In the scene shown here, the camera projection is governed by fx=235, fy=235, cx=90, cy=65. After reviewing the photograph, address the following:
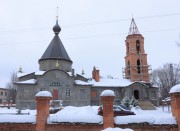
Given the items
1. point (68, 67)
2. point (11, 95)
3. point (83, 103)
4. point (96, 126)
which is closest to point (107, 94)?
point (96, 126)

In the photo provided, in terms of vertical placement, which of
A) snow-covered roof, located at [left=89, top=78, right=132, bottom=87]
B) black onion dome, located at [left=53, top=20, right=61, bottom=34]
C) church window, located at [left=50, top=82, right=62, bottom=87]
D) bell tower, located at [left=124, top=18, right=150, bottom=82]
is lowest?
church window, located at [left=50, top=82, right=62, bottom=87]

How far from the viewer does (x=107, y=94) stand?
9.40m

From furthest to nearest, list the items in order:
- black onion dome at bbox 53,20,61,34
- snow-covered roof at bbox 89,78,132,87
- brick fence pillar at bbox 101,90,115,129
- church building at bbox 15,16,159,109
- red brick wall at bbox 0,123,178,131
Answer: black onion dome at bbox 53,20,61,34 < snow-covered roof at bbox 89,78,132,87 < church building at bbox 15,16,159,109 < brick fence pillar at bbox 101,90,115,129 < red brick wall at bbox 0,123,178,131

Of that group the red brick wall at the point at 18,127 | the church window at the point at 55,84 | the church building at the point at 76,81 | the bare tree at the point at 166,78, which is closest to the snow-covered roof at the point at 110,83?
the church building at the point at 76,81

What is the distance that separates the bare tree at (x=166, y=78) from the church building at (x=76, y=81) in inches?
222

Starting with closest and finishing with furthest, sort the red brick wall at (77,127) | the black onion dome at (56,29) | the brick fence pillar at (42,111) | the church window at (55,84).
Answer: the red brick wall at (77,127) → the brick fence pillar at (42,111) → the church window at (55,84) → the black onion dome at (56,29)

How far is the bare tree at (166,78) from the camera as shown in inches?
1735

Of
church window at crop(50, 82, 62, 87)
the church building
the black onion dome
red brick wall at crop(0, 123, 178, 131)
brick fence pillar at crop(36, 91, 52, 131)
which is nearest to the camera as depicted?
red brick wall at crop(0, 123, 178, 131)

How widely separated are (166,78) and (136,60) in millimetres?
9120

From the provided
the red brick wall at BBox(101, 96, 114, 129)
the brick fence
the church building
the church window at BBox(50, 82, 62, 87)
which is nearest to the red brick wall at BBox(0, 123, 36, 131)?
the brick fence

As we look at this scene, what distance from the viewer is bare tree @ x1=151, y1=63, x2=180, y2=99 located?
44.1 metres

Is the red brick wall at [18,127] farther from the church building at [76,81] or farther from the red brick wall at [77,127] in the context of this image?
the church building at [76,81]

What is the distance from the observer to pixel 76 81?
116ft

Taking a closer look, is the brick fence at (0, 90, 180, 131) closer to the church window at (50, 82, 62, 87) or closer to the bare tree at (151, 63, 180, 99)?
the church window at (50, 82, 62, 87)
